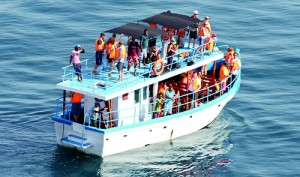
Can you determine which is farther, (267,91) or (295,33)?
(295,33)

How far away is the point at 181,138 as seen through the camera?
55.3 metres

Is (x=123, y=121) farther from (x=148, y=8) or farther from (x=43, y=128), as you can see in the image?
(x=148, y=8)

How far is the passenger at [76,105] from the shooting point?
51719mm

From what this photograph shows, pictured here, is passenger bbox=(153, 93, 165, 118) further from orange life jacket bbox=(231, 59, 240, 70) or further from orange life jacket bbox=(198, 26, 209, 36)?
orange life jacket bbox=(231, 59, 240, 70)

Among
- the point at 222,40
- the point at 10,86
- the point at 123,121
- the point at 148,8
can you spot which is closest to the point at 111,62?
the point at 123,121

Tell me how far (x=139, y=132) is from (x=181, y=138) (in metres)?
3.82

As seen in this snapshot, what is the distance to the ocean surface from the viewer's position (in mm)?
51719

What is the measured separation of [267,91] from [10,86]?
1794 cm

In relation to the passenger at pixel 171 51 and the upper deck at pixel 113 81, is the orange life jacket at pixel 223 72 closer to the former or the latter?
the upper deck at pixel 113 81

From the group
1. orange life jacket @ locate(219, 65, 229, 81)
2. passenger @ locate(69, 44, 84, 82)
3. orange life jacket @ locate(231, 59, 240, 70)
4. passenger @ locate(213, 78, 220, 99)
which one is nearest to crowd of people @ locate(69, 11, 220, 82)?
passenger @ locate(69, 44, 84, 82)

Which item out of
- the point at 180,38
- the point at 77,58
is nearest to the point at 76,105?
Result: the point at 77,58

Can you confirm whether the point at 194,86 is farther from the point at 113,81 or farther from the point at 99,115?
the point at 99,115

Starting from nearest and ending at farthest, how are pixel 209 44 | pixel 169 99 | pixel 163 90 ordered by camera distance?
pixel 163 90
pixel 169 99
pixel 209 44

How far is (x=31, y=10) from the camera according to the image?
3137 inches
